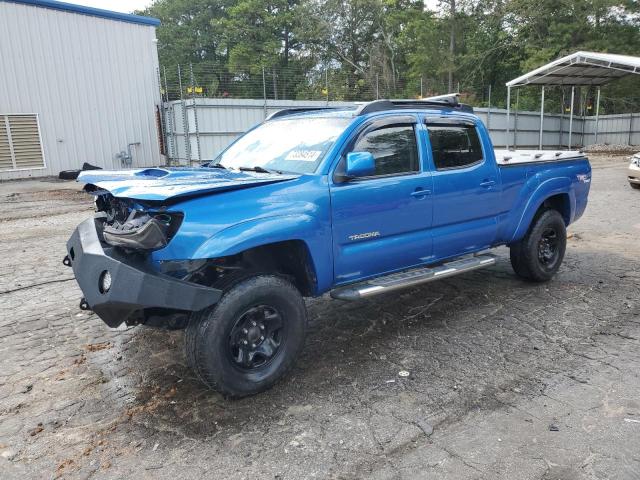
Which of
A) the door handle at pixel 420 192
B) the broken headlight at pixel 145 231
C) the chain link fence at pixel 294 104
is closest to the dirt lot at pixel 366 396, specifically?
the broken headlight at pixel 145 231

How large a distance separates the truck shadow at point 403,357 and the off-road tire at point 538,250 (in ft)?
0.52

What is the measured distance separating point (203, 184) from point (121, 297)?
2.89 ft

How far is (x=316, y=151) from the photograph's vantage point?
4.07m

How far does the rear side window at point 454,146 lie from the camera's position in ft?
15.4

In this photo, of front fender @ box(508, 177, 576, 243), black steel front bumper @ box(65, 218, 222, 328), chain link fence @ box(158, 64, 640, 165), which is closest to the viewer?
black steel front bumper @ box(65, 218, 222, 328)

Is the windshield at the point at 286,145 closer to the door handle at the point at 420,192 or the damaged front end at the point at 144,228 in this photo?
the door handle at the point at 420,192

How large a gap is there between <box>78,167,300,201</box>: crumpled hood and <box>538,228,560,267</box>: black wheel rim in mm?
3511

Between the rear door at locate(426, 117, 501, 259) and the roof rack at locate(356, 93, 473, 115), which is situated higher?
the roof rack at locate(356, 93, 473, 115)

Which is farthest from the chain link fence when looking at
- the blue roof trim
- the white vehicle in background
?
the white vehicle in background

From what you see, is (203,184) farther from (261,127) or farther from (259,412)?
(261,127)

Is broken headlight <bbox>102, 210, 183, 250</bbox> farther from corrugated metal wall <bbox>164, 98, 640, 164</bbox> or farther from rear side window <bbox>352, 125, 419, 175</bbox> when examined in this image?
corrugated metal wall <bbox>164, 98, 640, 164</bbox>

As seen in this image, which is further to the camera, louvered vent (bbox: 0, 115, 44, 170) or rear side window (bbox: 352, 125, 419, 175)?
louvered vent (bbox: 0, 115, 44, 170)

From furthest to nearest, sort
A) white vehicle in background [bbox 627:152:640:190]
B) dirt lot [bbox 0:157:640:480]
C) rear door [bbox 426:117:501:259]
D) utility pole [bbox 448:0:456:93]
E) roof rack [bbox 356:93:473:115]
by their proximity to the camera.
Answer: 1. utility pole [bbox 448:0:456:93]
2. white vehicle in background [bbox 627:152:640:190]
3. rear door [bbox 426:117:501:259]
4. roof rack [bbox 356:93:473:115]
5. dirt lot [bbox 0:157:640:480]

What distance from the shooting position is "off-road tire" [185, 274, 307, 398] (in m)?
3.21
